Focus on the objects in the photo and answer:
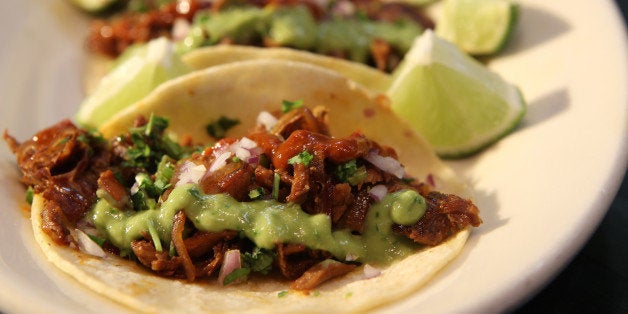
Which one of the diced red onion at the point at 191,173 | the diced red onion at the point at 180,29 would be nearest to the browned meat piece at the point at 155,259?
the diced red onion at the point at 191,173

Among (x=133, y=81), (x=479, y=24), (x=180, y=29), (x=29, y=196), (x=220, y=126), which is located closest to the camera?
(x=29, y=196)

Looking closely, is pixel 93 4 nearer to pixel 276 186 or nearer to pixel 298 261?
pixel 276 186

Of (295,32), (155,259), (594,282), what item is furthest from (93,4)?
(594,282)

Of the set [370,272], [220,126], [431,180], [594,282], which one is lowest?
[594,282]

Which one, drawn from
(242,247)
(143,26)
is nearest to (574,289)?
(242,247)

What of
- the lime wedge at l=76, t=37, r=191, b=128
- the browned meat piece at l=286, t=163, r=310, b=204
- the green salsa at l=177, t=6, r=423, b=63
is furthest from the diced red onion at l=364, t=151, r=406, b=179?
the green salsa at l=177, t=6, r=423, b=63

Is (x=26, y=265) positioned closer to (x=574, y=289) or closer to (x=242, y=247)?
(x=242, y=247)

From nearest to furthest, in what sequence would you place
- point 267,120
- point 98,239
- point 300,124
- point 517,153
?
1. point 98,239
2. point 300,124
3. point 267,120
4. point 517,153

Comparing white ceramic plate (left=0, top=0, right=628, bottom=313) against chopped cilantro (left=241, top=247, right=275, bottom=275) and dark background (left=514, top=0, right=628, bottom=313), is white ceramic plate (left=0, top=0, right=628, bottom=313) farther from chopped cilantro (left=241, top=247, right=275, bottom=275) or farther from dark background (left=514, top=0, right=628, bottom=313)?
chopped cilantro (left=241, top=247, right=275, bottom=275)
